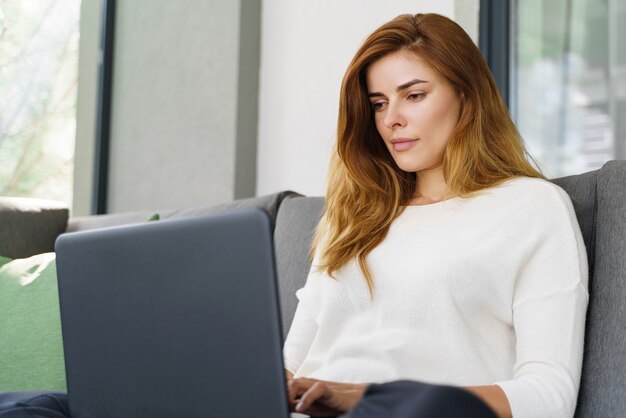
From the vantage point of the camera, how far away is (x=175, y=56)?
3.05 m

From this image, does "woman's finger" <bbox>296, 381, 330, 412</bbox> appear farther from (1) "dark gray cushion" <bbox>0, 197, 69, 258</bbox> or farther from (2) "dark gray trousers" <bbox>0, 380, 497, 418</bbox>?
(1) "dark gray cushion" <bbox>0, 197, 69, 258</bbox>

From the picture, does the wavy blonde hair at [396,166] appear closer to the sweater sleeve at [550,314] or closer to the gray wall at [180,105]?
the sweater sleeve at [550,314]

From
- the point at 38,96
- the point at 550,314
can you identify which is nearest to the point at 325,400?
the point at 550,314

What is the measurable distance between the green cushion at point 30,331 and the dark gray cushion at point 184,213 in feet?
1.13

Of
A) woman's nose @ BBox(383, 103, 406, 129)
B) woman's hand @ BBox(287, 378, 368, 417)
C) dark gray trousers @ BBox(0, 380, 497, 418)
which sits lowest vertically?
woman's hand @ BBox(287, 378, 368, 417)

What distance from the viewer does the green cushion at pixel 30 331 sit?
1.65 m

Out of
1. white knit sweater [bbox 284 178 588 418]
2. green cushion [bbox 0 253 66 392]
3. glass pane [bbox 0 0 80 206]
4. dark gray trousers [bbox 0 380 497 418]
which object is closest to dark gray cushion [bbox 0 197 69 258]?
green cushion [bbox 0 253 66 392]

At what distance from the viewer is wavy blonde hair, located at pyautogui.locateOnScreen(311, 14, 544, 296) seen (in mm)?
1396

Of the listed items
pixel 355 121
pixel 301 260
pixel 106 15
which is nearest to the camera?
pixel 355 121

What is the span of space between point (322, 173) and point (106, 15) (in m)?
1.35

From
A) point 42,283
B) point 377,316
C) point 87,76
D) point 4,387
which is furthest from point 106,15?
point 377,316

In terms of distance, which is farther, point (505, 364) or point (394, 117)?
point (394, 117)

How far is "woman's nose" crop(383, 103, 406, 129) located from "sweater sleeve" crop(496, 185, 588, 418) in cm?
31

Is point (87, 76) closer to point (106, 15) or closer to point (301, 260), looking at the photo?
point (106, 15)
